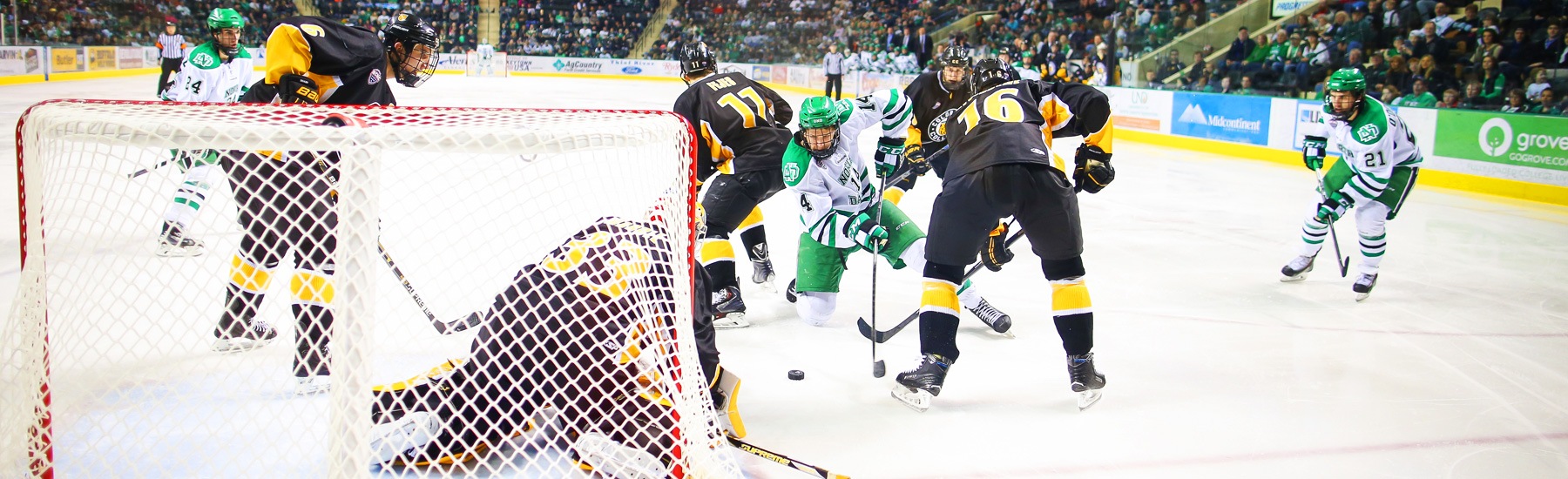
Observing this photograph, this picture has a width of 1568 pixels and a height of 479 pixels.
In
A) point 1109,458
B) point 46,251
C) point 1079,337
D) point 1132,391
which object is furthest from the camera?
point 1132,391

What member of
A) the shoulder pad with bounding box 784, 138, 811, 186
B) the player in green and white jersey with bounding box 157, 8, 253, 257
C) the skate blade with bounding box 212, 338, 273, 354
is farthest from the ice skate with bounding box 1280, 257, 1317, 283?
the player in green and white jersey with bounding box 157, 8, 253, 257

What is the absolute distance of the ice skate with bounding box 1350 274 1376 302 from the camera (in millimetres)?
4496

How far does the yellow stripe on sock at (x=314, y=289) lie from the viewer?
2.43 metres

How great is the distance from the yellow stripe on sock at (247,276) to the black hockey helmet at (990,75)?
2.05 metres

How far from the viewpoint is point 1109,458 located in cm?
266

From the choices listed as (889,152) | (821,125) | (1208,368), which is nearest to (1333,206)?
(1208,368)

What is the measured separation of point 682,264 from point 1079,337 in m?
1.32

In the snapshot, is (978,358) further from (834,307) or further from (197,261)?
(197,261)

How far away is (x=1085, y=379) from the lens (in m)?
2.98

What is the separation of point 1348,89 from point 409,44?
142 inches

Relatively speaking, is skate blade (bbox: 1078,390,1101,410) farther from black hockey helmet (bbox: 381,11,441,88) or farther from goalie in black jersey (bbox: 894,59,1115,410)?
black hockey helmet (bbox: 381,11,441,88)

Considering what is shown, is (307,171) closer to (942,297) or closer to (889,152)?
(942,297)

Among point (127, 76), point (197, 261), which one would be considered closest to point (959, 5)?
point (127, 76)

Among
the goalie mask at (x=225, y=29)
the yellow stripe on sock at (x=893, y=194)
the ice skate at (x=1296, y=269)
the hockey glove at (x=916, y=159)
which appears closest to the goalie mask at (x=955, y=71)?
the hockey glove at (x=916, y=159)
